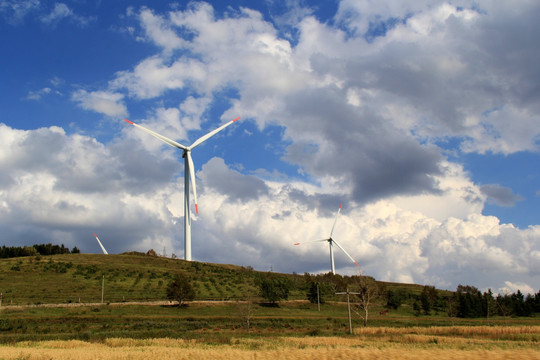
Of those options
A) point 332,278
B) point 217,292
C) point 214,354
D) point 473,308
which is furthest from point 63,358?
point 332,278

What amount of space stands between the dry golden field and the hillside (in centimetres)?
4235

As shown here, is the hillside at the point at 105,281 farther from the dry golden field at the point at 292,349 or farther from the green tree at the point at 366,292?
the dry golden field at the point at 292,349

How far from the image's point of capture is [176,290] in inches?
4033

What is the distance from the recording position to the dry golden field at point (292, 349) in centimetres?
3706

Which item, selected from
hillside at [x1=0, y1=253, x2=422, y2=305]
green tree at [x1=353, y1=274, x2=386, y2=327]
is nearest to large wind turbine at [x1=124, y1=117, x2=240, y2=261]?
hillside at [x1=0, y1=253, x2=422, y2=305]

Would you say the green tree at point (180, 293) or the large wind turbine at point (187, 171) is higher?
the large wind turbine at point (187, 171)

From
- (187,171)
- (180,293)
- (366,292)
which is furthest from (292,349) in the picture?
(187,171)

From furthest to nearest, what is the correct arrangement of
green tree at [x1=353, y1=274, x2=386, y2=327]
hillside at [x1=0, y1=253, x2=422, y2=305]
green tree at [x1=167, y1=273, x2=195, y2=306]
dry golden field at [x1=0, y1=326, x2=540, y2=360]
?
hillside at [x1=0, y1=253, x2=422, y2=305] < green tree at [x1=167, y1=273, x2=195, y2=306] < green tree at [x1=353, y1=274, x2=386, y2=327] < dry golden field at [x1=0, y1=326, x2=540, y2=360]

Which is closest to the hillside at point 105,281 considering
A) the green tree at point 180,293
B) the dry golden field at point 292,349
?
the green tree at point 180,293

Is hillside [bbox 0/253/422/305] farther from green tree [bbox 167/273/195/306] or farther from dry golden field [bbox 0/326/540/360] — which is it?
dry golden field [bbox 0/326/540/360]

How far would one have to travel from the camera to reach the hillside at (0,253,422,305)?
106938 millimetres

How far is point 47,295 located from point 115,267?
163ft

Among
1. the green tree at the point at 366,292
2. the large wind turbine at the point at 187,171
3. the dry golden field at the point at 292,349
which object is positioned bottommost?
the dry golden field at the point at 292,349

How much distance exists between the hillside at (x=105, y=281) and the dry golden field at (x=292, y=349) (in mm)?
42348
